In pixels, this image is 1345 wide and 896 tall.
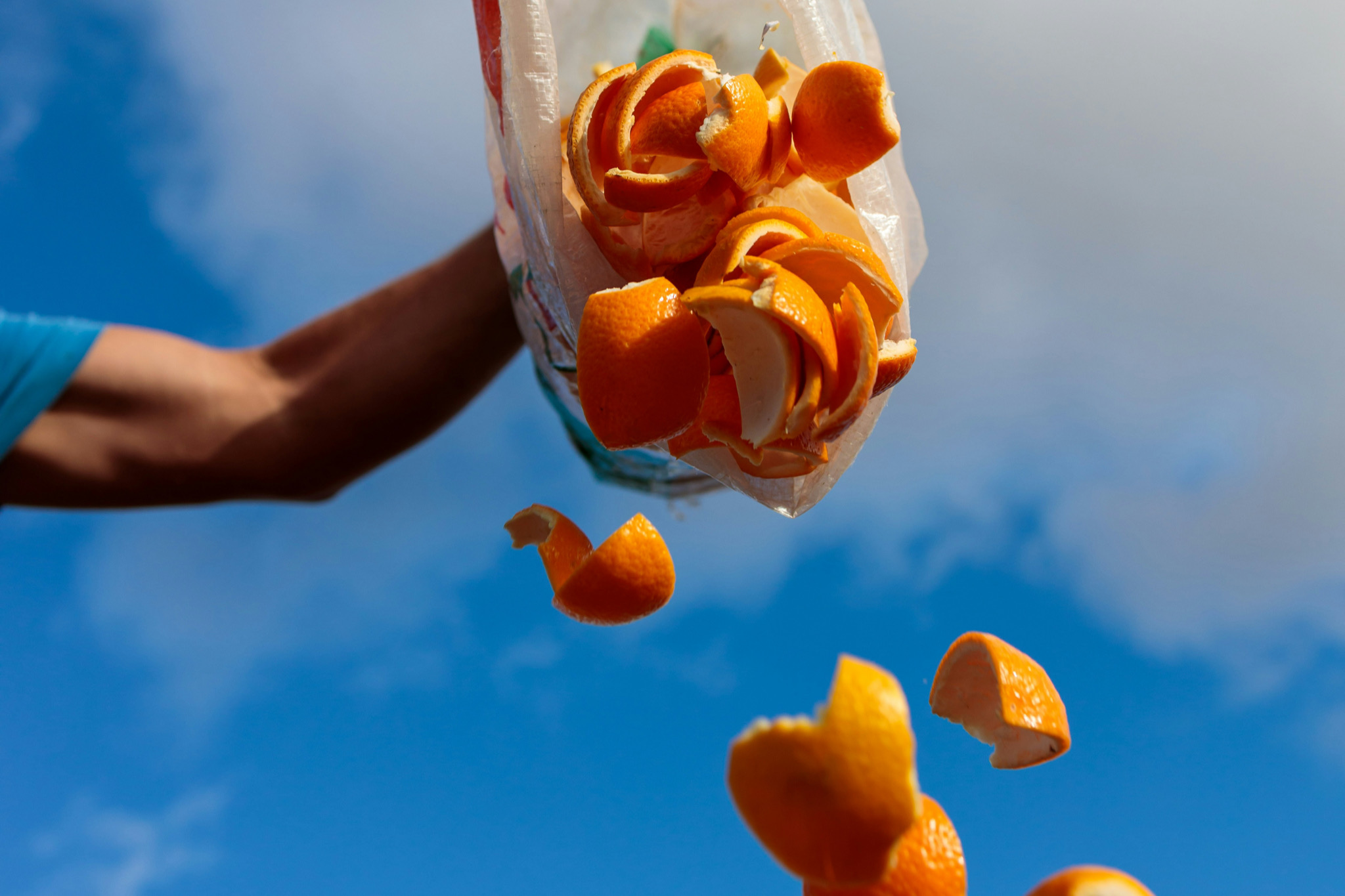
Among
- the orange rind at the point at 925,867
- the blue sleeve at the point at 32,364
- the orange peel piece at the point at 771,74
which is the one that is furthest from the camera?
the blue sleeve at the point at 32,364

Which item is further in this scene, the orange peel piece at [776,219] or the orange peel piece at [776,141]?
the orange peel piece at [776,141]

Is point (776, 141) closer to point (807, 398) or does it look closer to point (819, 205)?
point (819, 205)

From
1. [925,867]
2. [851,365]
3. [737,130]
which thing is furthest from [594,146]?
[925,867]

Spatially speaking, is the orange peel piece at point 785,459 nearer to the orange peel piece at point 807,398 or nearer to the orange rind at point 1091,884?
the orange peel piece at point 807,398

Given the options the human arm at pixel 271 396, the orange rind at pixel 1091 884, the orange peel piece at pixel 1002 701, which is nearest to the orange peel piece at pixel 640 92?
the human arm at pixel 271 396

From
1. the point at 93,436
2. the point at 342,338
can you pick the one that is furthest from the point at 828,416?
the point at 93,436

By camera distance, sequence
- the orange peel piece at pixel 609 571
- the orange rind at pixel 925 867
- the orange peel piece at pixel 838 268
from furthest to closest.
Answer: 1. the orange peel piece at pixel 609 571
2. the orange peel piece at pixel 838 268
3. the orange rind at pixel 925 867

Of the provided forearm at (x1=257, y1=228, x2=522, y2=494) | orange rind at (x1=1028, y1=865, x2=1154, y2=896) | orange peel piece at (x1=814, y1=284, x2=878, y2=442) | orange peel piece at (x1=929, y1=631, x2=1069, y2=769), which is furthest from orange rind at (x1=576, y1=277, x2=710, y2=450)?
forearm at (x1=257, y1=228, x2=522, y2=494)

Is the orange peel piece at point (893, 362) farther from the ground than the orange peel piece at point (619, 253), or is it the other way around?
the orange peel piece at point (619, 253)
